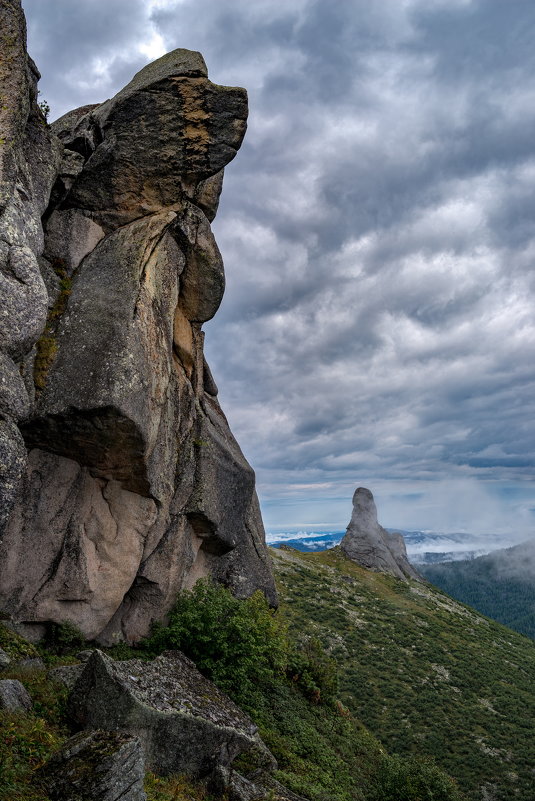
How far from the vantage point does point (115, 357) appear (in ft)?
68.7

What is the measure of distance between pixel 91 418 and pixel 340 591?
5857 cm

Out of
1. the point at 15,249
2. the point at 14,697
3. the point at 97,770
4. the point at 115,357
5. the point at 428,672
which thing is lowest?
the point at 428,672

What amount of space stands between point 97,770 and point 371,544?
93.5 metres

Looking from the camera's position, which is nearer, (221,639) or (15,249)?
(15,249)

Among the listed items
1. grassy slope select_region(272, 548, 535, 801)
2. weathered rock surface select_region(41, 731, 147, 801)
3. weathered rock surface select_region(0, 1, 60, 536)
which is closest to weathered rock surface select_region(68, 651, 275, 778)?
weathered rock surface select_region(41, 731, 147, 801)

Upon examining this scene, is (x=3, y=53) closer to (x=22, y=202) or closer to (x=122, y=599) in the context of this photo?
(x=22, y=202)

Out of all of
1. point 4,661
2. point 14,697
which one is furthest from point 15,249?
point 14,697

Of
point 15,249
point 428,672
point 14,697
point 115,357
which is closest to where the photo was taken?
point 14,697

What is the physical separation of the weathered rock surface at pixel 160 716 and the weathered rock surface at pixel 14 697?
1261 millimetres

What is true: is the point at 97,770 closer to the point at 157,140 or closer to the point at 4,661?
the point at 4,661

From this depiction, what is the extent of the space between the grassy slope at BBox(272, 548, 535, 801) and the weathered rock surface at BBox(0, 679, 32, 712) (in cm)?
3172

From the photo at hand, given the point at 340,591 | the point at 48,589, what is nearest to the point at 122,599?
the point at 48,589

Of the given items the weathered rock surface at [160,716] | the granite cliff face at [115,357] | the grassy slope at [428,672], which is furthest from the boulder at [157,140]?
the grassy slope at [428,672]

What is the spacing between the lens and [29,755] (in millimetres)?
10672
